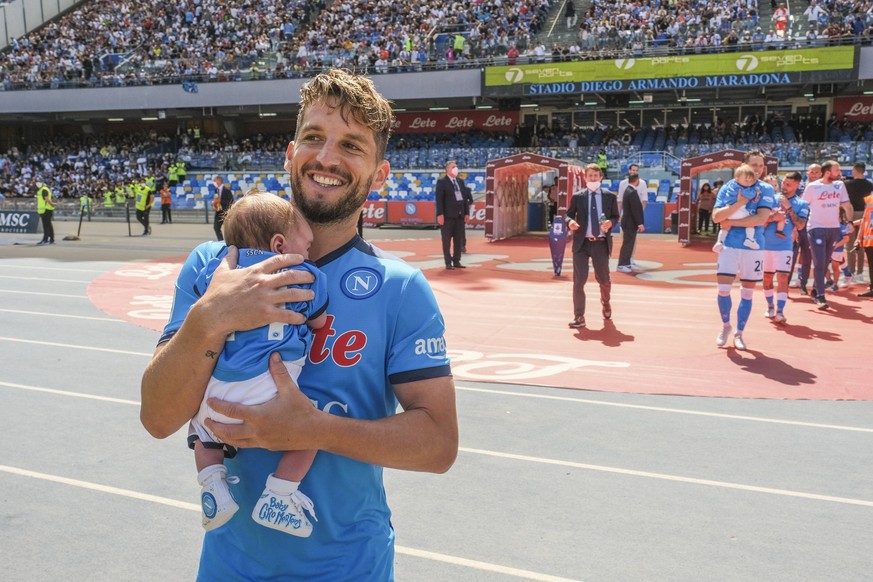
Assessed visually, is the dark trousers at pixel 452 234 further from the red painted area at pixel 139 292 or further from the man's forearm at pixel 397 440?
the man's forearm at pixel 397 440

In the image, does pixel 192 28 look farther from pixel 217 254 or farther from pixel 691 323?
pixel 217 254

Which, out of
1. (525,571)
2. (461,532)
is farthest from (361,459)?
(461,532)

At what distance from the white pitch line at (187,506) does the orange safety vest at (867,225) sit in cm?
1105

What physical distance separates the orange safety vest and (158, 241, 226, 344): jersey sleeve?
42.2 ft

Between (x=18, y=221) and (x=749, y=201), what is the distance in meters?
25.4

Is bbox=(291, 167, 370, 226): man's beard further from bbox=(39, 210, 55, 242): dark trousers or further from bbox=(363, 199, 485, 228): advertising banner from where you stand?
bbox=(363, 199, 485, 228): advertising banner

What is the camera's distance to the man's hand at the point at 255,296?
1.73 meters

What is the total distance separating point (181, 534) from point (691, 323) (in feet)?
27.8

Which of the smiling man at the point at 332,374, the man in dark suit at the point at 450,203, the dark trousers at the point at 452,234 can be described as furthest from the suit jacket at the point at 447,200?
the smiling man at the point at 332,374

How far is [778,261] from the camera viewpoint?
1070cm

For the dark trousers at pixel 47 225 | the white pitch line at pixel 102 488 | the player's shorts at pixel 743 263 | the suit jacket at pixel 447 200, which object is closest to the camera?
the white pitch line at pixel 102 488

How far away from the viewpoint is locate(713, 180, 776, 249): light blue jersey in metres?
8.85

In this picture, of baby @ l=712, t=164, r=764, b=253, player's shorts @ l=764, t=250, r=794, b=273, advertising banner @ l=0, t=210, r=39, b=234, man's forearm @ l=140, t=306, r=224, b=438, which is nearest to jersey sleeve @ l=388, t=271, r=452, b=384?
man's forearm @ l=140, t=306, r=224, b=438

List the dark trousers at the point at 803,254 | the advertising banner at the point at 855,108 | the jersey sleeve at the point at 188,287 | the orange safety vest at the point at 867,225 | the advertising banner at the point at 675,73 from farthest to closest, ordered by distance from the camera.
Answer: the advertising banner at the point at 855,108
the advertising banner at the point at 675,73
the dark trousers at the point at 803,254
the orange safety vest at the point at 867,225
the jersey sleeve at the point at 188,287
